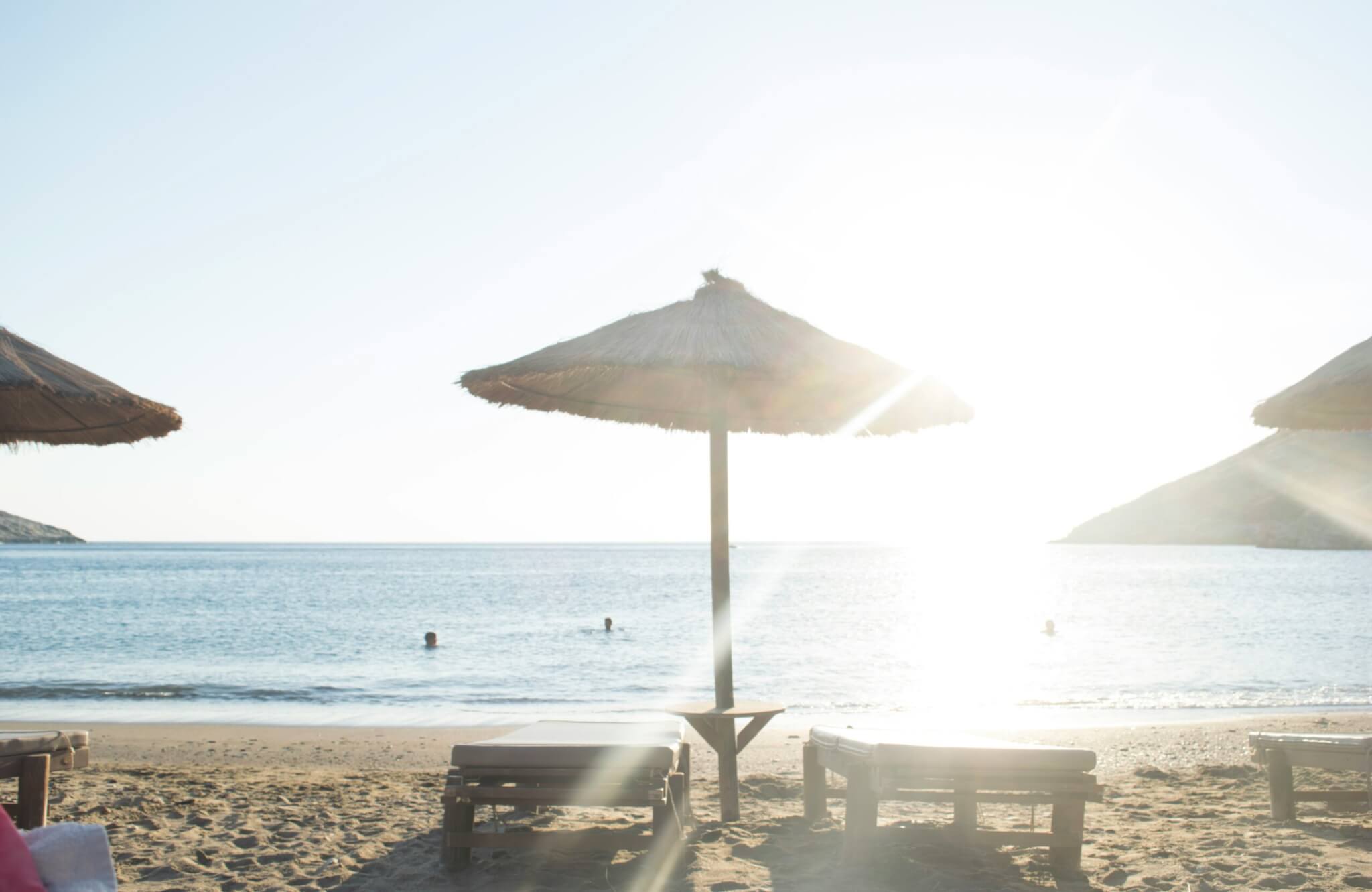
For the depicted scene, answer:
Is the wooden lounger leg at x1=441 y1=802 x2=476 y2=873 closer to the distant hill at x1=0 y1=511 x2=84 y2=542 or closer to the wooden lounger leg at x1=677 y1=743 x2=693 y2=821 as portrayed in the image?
the wooden lounger leg at x1=677 y1=743 x2=693 y2=821

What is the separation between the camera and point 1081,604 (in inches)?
1646

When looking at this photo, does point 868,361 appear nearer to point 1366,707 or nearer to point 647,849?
point 647,849

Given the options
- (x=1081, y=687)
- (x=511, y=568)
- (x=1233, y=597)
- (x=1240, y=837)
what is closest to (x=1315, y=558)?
(x=1233, y=597)

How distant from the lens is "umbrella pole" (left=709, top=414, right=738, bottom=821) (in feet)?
17.7

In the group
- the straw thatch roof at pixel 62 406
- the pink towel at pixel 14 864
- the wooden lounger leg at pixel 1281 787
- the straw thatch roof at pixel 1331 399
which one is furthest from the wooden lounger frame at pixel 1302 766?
the straw thatch roof at pixel 62 406

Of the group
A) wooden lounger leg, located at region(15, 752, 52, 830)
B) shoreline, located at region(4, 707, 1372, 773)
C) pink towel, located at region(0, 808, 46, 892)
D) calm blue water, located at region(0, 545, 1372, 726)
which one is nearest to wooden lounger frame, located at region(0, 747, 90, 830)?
wooden lounger leg, located at region(15, 752, 52, 830)

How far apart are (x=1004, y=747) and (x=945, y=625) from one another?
28330 millimetres

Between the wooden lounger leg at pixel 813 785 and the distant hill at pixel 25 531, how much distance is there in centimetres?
21006

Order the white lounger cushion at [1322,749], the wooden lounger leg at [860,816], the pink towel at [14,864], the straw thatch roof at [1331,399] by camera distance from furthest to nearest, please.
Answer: the straw thatch roof at [1331,399], the white lounger cushion at [1322,749], the wooden lounger leg at [860,816], the pink towel at [14,864]

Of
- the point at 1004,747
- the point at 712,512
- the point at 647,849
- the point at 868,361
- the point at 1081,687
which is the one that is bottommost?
the point at 1081,687

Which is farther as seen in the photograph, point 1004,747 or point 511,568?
point 511,568

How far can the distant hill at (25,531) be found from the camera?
594 ft

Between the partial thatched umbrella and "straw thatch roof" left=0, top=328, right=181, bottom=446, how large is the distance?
182cm

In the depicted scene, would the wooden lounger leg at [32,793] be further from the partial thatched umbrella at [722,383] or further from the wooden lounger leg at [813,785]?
the wooden lounger leg at [813,785]
